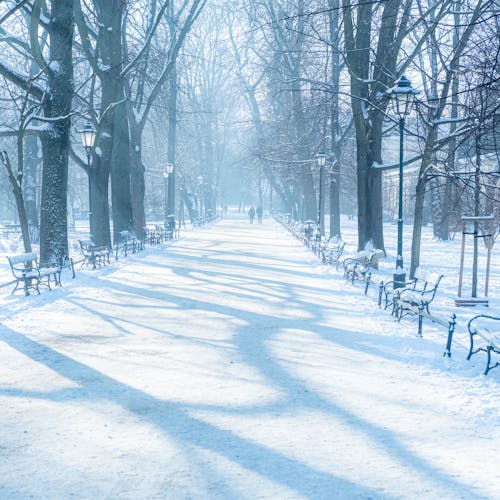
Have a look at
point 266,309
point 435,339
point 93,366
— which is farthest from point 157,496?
point 266,309

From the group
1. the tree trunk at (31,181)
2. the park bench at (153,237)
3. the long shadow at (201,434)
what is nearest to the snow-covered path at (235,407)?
the long shadow at (201,434)

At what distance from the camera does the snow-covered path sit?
4.22 m

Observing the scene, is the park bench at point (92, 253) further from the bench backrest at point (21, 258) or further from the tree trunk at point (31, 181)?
the tree trunk at point (31, 181)

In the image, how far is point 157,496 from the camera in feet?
13.0

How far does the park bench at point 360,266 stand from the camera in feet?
46.5

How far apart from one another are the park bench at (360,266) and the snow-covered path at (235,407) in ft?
10.7

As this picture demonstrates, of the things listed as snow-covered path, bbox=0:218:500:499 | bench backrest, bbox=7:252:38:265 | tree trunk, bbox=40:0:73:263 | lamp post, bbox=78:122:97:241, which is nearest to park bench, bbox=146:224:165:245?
lamp post, bbox=78:122:97:241

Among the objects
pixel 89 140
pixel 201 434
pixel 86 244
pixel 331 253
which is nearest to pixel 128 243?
pixel 86 244

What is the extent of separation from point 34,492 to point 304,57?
27.0 metres

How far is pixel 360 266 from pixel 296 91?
33.5ft

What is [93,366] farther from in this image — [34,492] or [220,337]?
[34,492]

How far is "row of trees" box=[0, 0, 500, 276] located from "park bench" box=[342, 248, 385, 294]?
1.41 metres

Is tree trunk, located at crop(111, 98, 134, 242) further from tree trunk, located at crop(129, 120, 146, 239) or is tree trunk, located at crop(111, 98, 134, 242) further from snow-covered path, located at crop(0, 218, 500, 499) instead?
snow-covered path, located at crop(0, 218, 500, 499)

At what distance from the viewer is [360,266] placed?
49.6 feet
